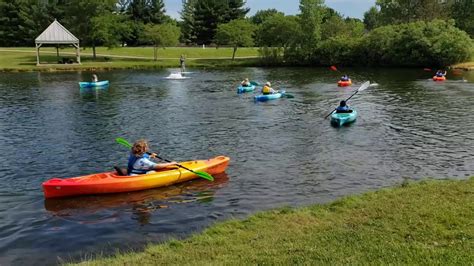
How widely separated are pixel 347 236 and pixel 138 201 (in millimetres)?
6865

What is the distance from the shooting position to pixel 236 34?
7594cm

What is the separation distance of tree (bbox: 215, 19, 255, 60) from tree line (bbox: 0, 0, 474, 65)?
16cm

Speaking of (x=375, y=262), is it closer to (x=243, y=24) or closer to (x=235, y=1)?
(x=243, y=24)

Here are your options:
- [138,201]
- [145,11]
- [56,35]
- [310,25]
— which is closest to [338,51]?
[310,25]

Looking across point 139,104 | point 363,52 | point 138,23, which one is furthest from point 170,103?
point 138,23

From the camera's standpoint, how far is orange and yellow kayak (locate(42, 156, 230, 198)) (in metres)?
13.4

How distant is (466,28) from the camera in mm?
82312

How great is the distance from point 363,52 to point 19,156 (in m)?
58.5

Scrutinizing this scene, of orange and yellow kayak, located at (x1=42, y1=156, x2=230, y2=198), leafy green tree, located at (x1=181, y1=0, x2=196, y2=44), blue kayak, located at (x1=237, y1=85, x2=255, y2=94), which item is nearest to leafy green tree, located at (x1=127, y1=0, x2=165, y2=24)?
leafy green tree, located at (x1=181, y1=0, x2=196, y2=44)

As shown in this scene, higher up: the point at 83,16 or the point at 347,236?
the point at 83,16

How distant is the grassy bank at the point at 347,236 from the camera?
7516 millimetres

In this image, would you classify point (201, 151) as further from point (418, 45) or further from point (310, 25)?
point (310, 25)

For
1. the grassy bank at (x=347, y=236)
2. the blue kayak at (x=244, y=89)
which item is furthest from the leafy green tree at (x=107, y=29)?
the grassy bank at (x=347, y=236)

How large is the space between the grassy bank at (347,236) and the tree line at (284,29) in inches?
2161
